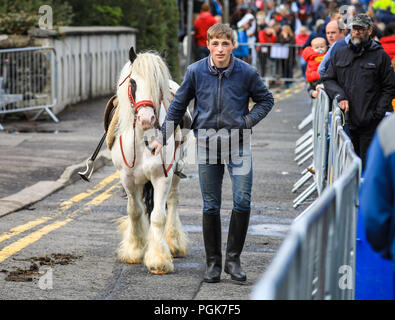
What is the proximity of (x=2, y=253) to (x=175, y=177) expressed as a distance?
1768 mm

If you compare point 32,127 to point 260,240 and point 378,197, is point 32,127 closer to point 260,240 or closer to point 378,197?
point 260,240

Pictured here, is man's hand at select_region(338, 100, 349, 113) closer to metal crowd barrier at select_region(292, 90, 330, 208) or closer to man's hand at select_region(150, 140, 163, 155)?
metal crowd barrier at select_region(292, 90, 330, 208)

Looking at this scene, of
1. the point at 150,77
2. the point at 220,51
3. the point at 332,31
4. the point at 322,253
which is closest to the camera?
the point at 322,253

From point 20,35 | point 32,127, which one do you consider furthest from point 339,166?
point 20,35

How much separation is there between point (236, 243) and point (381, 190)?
369 centimetres

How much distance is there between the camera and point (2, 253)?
8164mm

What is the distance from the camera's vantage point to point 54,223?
961 cm

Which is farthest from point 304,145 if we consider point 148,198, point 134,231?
point 134,231

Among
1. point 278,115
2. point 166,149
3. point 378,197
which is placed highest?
point 378,197

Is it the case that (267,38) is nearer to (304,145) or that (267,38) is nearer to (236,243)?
(304,145)

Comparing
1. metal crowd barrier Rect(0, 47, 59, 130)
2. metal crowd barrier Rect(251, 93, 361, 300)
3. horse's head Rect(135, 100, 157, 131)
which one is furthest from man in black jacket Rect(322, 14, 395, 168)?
metal crowd barrier Rect(0, 47, 59, 130)

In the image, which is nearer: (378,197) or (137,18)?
(378,197)

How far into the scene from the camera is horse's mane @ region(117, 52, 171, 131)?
296 inches

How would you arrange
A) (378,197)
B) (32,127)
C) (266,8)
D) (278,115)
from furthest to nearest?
(266,8)
(278,115)
(32,127)
(378,197)
